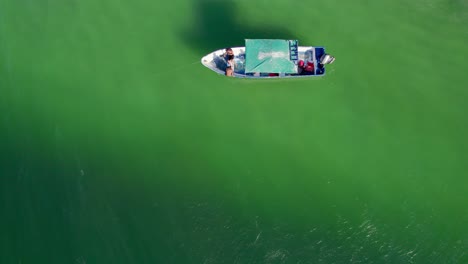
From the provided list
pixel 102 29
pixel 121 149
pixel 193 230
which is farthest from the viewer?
pixel 102 29

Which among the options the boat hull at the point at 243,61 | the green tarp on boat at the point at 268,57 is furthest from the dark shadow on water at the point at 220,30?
the green tarp on boat at the point at 268,57

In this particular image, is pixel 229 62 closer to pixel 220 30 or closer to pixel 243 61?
pixel 243 61

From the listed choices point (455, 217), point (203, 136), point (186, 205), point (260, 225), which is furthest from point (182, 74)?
point (455, 217)

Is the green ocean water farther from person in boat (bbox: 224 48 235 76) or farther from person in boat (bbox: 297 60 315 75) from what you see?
person in boat (bbox: 224 48 235 76)

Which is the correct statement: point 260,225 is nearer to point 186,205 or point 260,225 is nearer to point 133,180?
point 186,205

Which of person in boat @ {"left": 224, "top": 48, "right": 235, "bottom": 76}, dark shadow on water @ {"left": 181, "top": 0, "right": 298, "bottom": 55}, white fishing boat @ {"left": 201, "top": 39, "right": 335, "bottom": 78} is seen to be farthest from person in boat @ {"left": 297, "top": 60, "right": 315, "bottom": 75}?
person in boat @ {"left": 224, "top": 48, "right": 235, "bottom": 76}

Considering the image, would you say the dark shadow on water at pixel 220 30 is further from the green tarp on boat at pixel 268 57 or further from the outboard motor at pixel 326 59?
the outboard motor at pixel 326 59

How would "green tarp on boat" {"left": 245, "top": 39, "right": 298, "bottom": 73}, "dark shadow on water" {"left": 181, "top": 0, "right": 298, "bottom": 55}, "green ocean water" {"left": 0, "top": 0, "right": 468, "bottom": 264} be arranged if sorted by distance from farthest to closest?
"dark shadow on water" {"left": 181, "top": 0, "right": 298, "bottom": 55} < "green tarp on boat" {"left": 245, "top": 39, "right": 298, "bottom": 73} < "green ocean water" {"left": 0, "top": 0, "right": 468, "bottom": 264}
